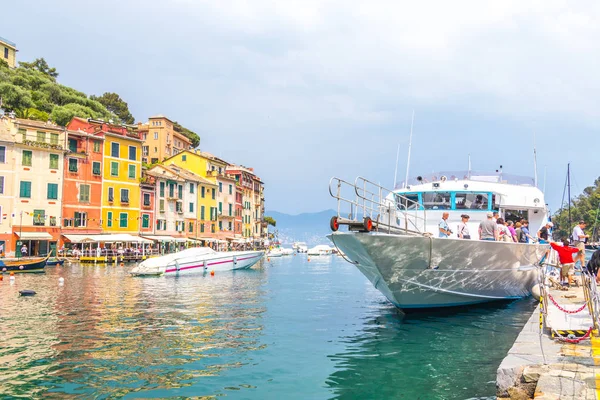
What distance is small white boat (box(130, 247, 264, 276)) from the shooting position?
34719 mm

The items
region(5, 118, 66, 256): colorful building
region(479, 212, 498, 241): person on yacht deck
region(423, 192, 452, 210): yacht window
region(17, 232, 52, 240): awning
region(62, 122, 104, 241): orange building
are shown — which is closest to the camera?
region(479, 212, 498, 241): person on yacht deck

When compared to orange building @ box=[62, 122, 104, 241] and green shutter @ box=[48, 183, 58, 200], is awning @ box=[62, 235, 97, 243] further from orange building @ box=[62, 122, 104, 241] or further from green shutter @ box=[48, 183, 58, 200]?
green shutter @ box=[48, 183, 58, 200]

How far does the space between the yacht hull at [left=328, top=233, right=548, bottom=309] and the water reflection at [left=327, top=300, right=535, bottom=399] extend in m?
0.71

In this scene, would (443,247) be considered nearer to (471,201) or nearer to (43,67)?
(471,201)

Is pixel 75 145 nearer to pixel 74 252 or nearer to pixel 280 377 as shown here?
pixel 74 252

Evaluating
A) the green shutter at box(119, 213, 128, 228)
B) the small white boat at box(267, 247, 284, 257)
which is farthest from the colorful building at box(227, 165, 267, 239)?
the green shutter at box(119, 213, 128, 228)

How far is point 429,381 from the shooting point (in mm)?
8797

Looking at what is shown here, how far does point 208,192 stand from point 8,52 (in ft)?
165

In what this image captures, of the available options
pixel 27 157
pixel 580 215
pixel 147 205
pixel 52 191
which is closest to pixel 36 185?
pixel 52 191

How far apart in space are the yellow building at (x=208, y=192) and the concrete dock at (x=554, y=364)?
2419 inches

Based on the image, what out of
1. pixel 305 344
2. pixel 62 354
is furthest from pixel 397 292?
pixel 62 354

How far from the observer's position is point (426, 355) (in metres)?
10.6

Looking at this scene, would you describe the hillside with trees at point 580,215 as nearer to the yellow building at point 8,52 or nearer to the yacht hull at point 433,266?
the yacht hull at point 433,266

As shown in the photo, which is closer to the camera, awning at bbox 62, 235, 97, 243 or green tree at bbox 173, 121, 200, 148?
awning at bbox 62, 235, 97, 243
